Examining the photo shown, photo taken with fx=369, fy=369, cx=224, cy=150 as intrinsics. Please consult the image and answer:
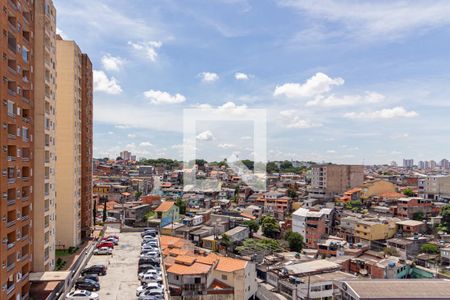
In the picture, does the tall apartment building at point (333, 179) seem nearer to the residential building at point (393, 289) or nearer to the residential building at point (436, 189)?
the residential building at point (436, 189)

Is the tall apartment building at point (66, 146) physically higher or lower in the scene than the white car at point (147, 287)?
higher

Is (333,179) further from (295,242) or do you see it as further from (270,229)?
(295,242)

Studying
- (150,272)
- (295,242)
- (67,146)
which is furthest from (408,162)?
(150,272)

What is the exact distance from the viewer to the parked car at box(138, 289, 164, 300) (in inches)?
360

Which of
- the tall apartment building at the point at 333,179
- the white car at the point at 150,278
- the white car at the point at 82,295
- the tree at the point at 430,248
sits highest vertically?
the tall apartment building at the point at 333,179

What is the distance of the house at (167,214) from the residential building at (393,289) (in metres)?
12.2

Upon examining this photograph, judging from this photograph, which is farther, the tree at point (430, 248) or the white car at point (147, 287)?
the tree at point (430, 248)

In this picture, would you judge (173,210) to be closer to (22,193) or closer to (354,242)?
(354,242)

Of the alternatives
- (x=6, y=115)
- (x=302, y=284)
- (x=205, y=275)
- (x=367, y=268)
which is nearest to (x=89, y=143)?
(x=205, y=275)

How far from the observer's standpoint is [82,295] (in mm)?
9109

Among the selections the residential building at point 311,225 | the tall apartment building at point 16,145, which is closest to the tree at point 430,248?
the residential building at point 311,225

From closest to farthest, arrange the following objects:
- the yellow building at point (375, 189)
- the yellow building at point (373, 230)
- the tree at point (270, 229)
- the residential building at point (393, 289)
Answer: the residential building at point (393, 289) → the yellow building at point (373, 230) → the tree at point (270, 229) → the yellow building at point (375, 189)

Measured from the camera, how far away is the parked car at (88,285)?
32.6 feet

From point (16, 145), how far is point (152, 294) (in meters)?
4.82
